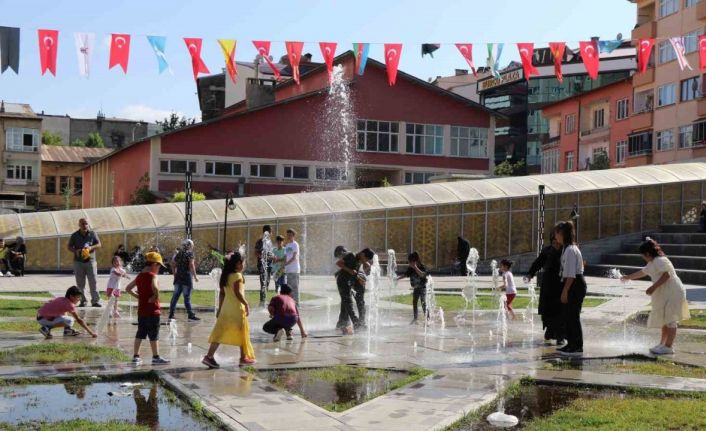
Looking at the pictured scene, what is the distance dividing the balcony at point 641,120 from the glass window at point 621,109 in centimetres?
248

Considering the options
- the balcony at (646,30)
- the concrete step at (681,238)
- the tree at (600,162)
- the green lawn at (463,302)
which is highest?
the balcony at (646,30)

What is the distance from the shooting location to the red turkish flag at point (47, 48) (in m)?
22.9

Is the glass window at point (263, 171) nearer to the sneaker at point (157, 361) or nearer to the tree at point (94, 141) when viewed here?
the sneaker at point (157, 361)

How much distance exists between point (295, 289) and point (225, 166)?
3456 cm

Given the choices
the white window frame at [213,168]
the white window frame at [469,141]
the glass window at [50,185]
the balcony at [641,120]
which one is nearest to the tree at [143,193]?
the white window frame at [213,168]

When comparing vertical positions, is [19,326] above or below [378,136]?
below

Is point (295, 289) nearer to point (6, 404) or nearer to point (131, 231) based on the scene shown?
point (6, 404)

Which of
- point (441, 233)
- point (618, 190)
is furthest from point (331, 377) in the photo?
point (618, 190)

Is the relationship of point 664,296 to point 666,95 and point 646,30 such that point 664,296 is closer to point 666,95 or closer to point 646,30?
point 666,95

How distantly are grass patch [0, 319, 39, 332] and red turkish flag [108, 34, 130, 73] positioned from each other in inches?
417

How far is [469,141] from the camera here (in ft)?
186

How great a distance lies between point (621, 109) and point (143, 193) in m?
36.0

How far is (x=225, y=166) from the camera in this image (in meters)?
50.7

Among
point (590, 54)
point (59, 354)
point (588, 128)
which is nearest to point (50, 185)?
point (588, 128)
